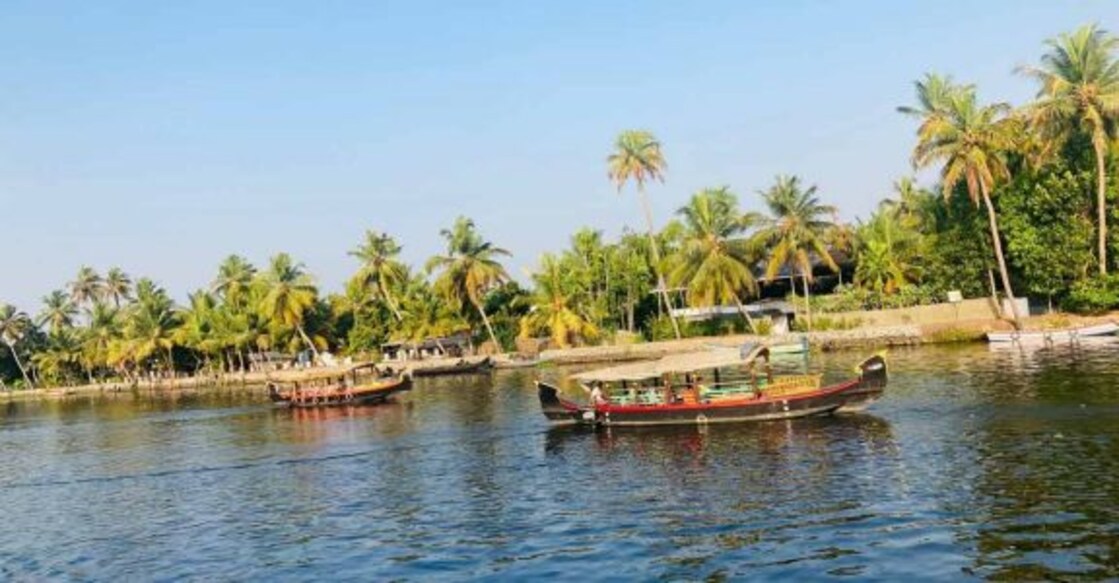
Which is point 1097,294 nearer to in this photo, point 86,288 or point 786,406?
point 786,406

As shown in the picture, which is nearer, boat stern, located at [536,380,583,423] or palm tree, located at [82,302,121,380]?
boat stern, located at [536,380,583,423]

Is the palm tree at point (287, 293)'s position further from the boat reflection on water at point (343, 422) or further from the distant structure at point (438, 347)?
the boat reflection on water at point (343, 422)

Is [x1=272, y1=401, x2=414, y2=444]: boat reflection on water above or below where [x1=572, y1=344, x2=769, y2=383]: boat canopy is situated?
below

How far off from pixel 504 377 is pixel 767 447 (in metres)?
45.3

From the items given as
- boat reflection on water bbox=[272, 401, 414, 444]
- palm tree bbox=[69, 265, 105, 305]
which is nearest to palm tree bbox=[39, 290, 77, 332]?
palm tree bbox=[69, 265, 105, 305]

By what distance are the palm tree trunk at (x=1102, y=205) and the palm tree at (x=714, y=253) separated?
2481 cm

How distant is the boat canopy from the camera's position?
121 ft

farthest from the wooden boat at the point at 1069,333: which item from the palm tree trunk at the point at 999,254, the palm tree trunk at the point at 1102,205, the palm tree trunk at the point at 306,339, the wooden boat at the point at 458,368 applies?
the palm tree trunk at the point at 306,339

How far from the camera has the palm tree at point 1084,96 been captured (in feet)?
195

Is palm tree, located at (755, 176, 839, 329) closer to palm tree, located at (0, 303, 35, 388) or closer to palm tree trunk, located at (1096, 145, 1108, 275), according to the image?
palm tree trunk, located at (1096, 145, 1108, 275)

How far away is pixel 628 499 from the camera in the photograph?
85.0 feet

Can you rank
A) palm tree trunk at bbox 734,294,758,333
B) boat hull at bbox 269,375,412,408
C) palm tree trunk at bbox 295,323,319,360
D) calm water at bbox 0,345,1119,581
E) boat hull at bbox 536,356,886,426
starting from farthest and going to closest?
1. palm tree trunk at bbox 295,323,319,360
2. palm tree trunk at bbox 734,294,758,333
3. boat hull at bbox 269,375,412,408
4. boat hull at bbox 536,356,886,426
5. calm water at bbox 0,345,1119,581

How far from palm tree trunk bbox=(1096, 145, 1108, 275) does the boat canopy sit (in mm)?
35724

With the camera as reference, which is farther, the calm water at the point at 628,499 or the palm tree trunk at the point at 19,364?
the palm tree trunk at the point at 19,364
